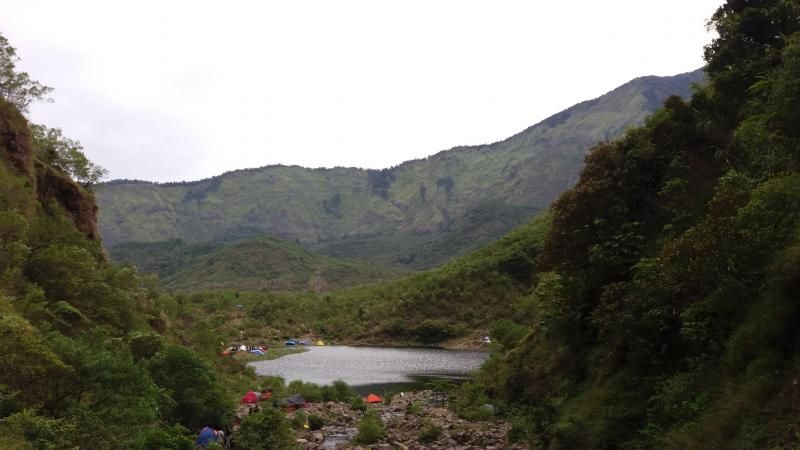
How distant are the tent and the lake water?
14.8 metres

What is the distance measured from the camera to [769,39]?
28.9 metres

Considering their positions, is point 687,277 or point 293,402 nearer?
point 687,277

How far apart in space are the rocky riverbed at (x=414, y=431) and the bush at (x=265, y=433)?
2661mm

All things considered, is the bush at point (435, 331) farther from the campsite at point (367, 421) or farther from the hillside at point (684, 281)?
the hillside at point (684, 281)

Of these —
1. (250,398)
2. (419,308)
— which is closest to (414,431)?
(250,398)

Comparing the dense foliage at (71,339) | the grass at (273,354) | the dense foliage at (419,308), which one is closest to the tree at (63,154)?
the dense foliage at (71,339)

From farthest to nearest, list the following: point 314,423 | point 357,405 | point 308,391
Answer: point 308,391
point 357,405
point 314,423

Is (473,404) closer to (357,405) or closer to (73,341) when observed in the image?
(357,405)

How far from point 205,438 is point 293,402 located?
15.3 m

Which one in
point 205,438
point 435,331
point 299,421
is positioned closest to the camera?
point 205,438

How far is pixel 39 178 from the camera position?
40312mm

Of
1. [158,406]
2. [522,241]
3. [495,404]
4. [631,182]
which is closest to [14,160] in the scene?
[158,406]

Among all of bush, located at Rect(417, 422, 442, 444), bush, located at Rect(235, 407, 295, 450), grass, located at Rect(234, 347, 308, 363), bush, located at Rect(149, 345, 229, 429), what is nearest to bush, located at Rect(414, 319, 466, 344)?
grass, located at Rect(234, 347, 308, 363)

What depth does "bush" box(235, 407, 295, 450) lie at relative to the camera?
26.4 m
